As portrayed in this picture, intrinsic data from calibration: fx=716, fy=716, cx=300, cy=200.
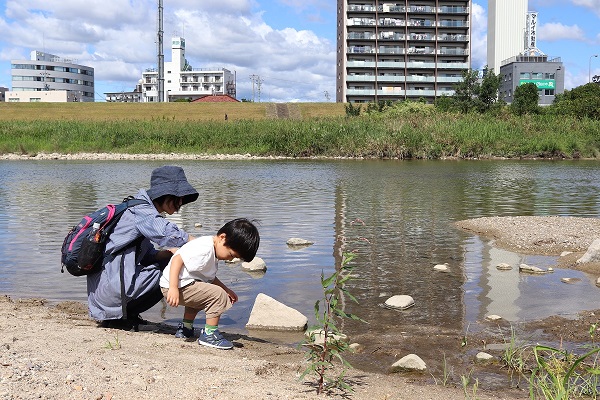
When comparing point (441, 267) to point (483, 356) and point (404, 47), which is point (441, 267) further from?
point (404, 47)

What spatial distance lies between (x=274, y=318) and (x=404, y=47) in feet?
312

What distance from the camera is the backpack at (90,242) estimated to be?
5500 mm

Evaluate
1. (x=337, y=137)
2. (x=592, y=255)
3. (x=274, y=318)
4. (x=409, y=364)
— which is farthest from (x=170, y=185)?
(x=337, y=137)

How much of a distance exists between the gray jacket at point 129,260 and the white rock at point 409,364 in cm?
190

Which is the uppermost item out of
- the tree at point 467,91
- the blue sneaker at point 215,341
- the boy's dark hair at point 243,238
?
the tree at point 467,91

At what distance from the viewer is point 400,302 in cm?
718

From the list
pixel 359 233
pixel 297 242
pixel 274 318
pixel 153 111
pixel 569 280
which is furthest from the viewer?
pixel 153 111

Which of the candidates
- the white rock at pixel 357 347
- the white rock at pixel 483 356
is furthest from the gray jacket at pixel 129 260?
the white rock at pixel 483 356

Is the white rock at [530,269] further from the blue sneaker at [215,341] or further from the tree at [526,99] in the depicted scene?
the tree at [526,99]

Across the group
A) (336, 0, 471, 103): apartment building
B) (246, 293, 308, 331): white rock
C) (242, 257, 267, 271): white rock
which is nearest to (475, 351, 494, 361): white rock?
(246, 293, 308, 331): white rock

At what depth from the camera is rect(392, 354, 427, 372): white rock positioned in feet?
17.0

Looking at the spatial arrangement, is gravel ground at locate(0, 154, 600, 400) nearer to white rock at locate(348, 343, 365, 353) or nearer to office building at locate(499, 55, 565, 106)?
white rock at locate(348, 343, 365, 353)

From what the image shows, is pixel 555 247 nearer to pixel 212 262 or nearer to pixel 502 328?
pixel 502 328

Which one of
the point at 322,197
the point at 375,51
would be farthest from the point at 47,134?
the point at 375,51
